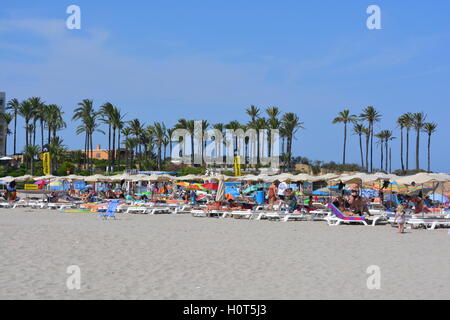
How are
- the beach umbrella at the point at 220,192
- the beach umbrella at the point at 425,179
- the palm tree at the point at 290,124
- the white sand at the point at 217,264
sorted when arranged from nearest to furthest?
the white sand at the point at 217,264 → the beach umbrella at the point at 425,179 → the beach umbrella at the point at 220,192 → the palm tree at the point at 290,124

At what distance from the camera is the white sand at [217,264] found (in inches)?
286

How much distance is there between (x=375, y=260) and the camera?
1035 centimetres

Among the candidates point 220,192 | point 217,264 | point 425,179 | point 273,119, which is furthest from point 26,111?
point 217,264

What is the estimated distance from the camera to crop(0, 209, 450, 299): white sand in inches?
286

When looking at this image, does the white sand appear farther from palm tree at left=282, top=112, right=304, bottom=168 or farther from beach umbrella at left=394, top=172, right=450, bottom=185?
palm tree at left=282, top=112, right=304, bottom=168

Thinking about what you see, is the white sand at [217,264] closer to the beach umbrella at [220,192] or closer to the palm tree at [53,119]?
the beach umbrella at [220,192]

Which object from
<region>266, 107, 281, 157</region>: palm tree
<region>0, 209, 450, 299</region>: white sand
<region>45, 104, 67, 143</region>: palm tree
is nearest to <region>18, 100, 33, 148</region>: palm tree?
<region>45, 104, 67, 143</region>: palm tree

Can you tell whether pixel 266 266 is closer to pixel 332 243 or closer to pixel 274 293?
pixel 274 293

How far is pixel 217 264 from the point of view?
378 inches

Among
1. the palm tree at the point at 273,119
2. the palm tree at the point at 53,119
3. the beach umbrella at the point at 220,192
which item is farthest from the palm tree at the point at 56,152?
the beach umbrella at the point at 220,192

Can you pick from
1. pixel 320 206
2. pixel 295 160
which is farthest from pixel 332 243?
pixel 295 160

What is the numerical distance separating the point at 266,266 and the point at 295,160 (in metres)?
78.9

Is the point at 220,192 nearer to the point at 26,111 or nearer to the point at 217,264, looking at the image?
the point at 217,264

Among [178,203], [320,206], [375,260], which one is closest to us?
[375,260]
